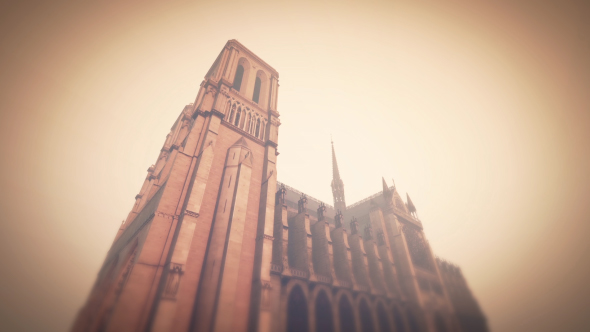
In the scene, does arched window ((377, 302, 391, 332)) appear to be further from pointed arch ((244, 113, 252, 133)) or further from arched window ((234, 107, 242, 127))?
arched window ((234, 107, 242, 127))

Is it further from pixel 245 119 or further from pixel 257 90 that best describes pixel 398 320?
pixel 257 90

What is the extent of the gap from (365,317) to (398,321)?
456 centimetres

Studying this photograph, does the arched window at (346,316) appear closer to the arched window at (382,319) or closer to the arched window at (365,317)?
the arched window at (365,317)

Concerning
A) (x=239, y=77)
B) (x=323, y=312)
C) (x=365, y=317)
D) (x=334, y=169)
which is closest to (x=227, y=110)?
(x=239, y=77)

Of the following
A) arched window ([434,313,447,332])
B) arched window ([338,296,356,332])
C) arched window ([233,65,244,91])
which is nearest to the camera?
→ arched window ([338,296,356,332])

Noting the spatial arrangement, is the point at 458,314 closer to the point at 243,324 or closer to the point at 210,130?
the point at 243,324

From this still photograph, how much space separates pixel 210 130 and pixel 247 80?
9.69 metres

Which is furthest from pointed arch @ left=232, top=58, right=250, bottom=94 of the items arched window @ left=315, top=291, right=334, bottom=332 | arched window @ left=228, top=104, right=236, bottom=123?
arched window @ left=315, top=291, right=334, bottom=332

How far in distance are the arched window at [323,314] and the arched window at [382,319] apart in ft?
21.1

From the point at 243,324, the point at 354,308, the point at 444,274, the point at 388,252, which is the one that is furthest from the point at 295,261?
the point at 444,274

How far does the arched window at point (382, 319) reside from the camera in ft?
73.0

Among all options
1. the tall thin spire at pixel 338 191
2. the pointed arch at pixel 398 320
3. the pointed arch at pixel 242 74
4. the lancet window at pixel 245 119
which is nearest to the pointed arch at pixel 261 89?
the pointed arch at pixel 242 74

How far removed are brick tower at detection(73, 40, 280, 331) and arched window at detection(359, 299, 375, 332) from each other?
12.4 meters

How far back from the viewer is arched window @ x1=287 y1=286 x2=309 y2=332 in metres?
16.5
